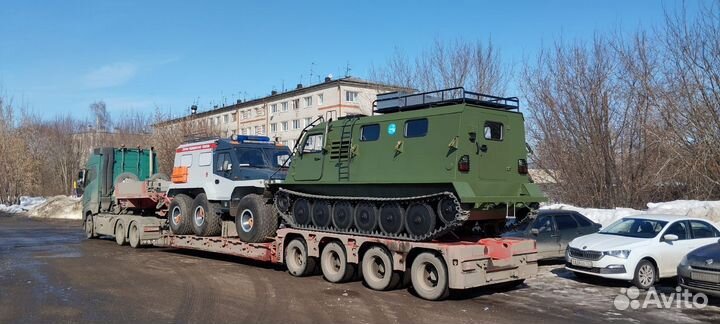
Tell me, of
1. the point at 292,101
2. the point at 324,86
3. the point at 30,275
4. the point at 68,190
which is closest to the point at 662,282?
the point at 30,275

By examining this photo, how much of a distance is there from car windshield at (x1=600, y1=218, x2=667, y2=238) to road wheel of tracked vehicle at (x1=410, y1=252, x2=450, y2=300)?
4742 millimetres

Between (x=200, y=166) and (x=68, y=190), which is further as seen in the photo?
(x=68, y=190)

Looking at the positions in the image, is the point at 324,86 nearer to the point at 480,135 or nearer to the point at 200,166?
the point at 200,166

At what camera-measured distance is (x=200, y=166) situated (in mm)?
15656

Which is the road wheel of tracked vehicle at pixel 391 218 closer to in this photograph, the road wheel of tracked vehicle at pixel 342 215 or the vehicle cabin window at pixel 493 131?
the road wheel of tracked vehicle at pixel 342 215

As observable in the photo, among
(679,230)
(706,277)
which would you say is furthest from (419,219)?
(679,230)

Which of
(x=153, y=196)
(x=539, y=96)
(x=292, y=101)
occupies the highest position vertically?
(x=292, y=101)

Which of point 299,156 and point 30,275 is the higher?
point 299,156

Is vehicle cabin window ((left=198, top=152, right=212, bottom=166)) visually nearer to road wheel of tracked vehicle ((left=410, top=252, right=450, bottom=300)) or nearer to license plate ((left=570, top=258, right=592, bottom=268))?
road wheel of tracked vehicle ((left=410, top=252, right=450, bottom=300))

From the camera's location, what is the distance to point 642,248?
37.0 feet

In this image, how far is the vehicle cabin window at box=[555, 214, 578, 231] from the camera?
1445 centimetres

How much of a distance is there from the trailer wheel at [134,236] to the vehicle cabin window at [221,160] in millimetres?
5319

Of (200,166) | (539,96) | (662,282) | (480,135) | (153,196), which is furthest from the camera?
(539,96)

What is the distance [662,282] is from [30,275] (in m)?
13.3
